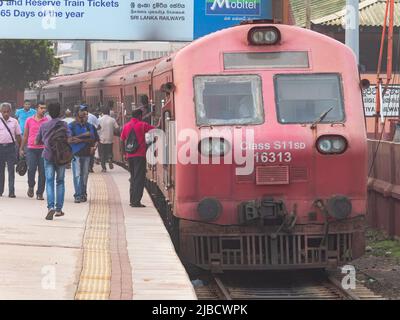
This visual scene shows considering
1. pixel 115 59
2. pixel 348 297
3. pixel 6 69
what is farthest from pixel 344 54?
pixel 115 59

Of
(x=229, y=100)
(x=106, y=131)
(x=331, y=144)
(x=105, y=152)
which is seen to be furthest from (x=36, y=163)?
(x=105, y=152)

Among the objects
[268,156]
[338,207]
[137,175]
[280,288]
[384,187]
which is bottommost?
[280,288]

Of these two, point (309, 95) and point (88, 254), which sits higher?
point (309, 95)

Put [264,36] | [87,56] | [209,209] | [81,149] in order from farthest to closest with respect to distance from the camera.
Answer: [87,56] < [81,149] < [264,36] < [209,209]

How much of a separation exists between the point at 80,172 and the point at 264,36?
5080 millimetres

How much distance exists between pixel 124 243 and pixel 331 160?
2.53m

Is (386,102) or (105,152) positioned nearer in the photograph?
(105,152)

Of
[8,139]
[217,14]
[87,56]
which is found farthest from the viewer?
[87,56]

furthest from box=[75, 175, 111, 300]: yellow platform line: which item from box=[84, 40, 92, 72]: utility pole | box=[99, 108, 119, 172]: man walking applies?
box=[84, 40, 92, 72]: utility pole

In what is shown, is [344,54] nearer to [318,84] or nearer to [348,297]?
[318,84]

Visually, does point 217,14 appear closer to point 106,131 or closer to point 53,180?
point 106,131

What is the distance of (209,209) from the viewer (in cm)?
1034

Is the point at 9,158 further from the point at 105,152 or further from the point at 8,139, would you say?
the point at 105,152

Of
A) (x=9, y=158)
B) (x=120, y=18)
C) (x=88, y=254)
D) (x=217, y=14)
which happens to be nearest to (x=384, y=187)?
(x=9, y=158)
